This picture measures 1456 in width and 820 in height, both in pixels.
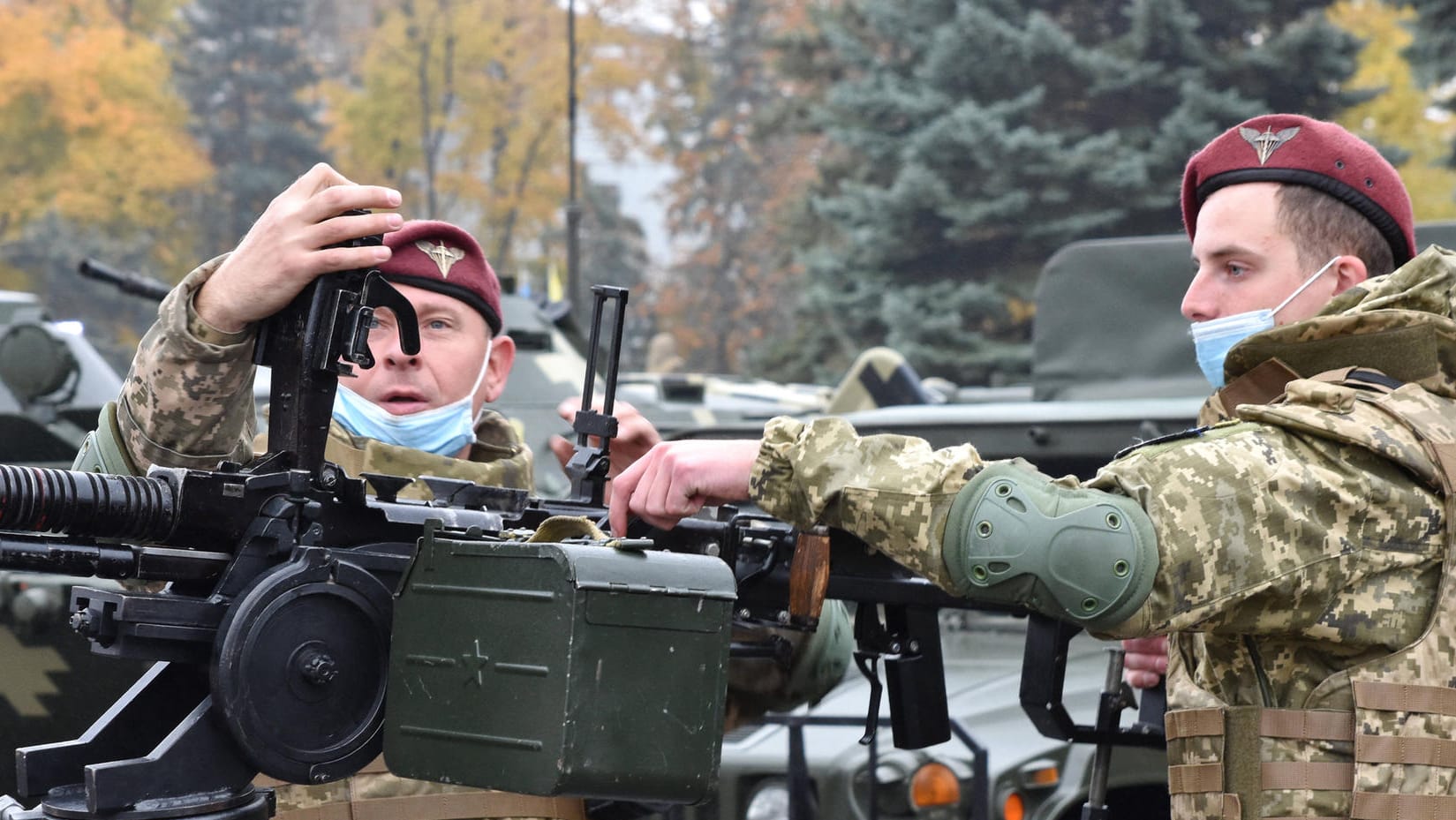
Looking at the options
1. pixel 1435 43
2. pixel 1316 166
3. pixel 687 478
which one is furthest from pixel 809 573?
pixel 1435 43

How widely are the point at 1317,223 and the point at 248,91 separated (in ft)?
108

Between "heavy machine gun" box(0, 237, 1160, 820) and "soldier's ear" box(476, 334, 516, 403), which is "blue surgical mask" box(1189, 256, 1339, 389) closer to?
"heavy machine gun" box(0, 237, 1160, 820)

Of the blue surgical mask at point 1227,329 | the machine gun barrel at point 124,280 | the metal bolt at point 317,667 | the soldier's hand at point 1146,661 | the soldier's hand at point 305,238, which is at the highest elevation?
the machine gun barrel at point 124,280

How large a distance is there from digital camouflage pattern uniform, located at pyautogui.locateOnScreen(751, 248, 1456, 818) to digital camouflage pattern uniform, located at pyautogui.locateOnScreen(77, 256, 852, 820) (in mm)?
896

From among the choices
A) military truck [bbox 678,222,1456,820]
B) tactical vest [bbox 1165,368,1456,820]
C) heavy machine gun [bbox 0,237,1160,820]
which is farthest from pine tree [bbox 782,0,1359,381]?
heavy machine gun [bbox 0,237,1160,820]

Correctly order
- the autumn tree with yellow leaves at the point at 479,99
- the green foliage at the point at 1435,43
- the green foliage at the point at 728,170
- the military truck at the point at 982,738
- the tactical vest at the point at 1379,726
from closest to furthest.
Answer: the tactical vest at the point at 1379,726 → the military truck at the point at 982,738 → the green foliage at the point at 1435,43 → the autumn tree with yellow leaves at the point at 479,99 → the green foliage at the point at 728,170

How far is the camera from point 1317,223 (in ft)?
9.25

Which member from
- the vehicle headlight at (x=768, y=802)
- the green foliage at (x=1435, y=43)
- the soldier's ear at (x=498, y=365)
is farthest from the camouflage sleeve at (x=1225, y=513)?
the green foliage at (x=1435, y=43)

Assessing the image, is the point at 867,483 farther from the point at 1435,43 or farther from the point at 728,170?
the point at 728,170

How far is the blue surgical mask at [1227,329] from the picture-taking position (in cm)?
279

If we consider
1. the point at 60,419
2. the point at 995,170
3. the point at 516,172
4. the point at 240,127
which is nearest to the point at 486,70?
the point at 516,172

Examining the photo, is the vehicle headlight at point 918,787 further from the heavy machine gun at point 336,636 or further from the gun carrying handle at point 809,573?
the heavy machine gun at point 336,636

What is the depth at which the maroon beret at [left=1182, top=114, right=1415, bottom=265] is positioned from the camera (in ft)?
9.19

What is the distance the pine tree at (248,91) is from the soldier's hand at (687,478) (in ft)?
102
